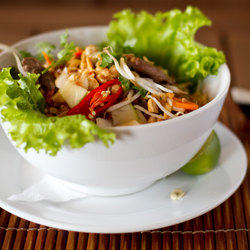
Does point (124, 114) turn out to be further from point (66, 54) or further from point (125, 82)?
point (66, 54)

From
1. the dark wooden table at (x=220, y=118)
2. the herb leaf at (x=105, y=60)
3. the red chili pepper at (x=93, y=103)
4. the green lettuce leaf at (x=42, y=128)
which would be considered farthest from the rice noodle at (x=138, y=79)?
the dark wooden table at (x=220, y=118)

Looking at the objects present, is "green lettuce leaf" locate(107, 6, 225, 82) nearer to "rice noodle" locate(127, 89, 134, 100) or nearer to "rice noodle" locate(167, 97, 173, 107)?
"rice noodle" locate(167, 97, 173, 107)

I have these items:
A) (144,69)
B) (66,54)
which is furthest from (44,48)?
(144,69)

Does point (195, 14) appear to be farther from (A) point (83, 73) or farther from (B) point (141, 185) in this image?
(B) point (141, 185)

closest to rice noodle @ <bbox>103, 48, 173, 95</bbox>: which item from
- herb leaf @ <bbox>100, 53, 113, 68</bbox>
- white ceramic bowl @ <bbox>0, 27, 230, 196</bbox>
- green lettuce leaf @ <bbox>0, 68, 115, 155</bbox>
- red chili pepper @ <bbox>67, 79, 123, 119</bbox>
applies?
herb leaf @ <bbox>100, 53, 113, 68</bbox>

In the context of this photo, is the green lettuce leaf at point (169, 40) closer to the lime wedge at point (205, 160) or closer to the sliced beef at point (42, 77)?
the lime wedge at point (205, 160)

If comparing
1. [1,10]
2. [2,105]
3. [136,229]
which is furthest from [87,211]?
[1,10]
